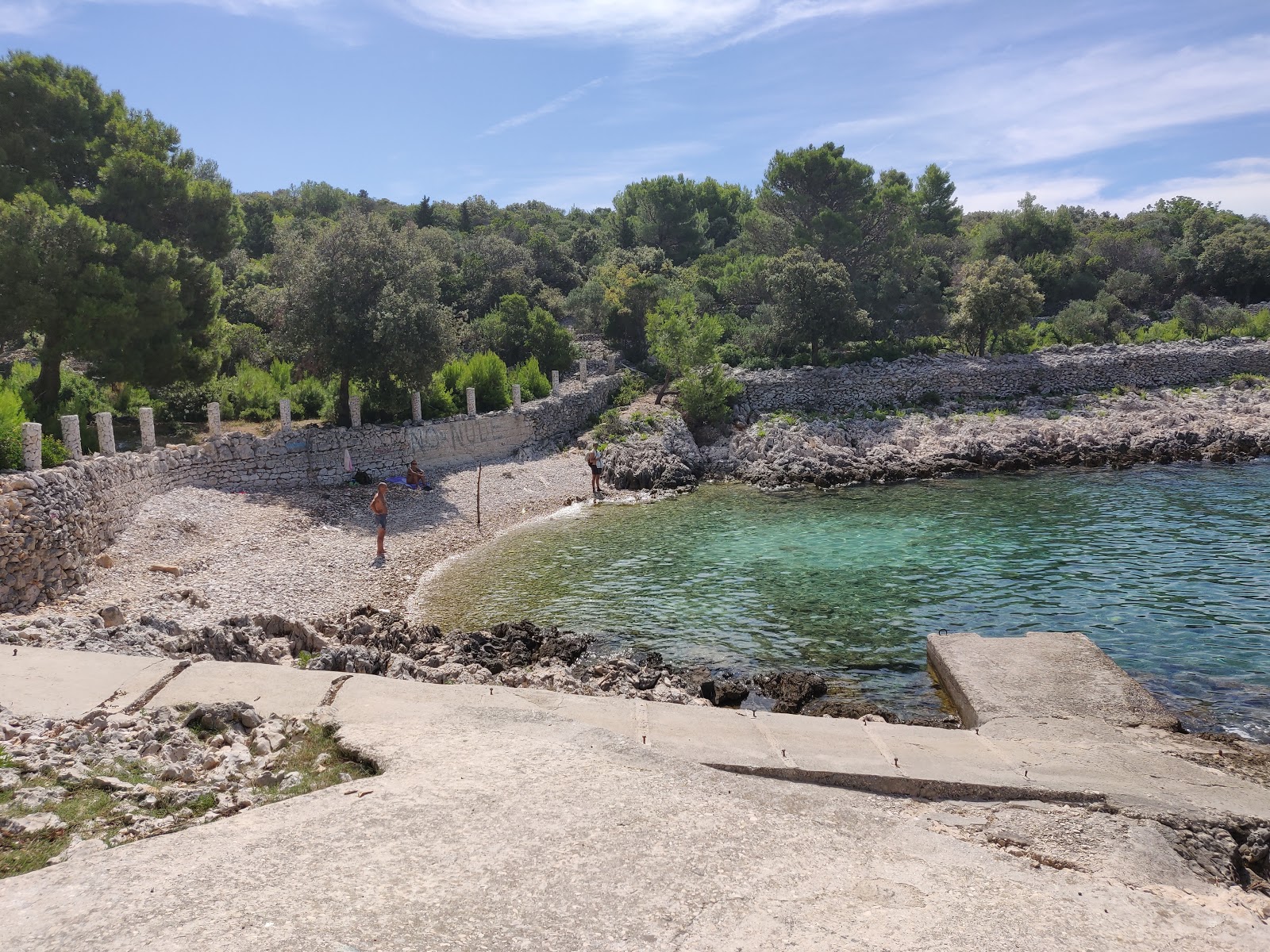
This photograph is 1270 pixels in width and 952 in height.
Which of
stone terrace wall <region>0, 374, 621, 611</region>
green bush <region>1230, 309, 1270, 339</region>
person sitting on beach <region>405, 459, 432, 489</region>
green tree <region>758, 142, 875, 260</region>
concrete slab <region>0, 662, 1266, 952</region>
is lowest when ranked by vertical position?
concrete slab <region>0, 662, 1266, 952</region>

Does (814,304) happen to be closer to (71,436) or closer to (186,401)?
(186,401)

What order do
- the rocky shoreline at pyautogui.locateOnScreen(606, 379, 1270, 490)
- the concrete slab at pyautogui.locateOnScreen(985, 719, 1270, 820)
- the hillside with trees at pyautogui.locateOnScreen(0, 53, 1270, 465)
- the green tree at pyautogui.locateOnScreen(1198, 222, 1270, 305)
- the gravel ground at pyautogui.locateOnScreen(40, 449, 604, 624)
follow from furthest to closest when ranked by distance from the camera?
the green tree at pyautogui.locateOnScreen(1198, 222, 1270, 305) → the rocky shoreline at pyautogui.locateOnScreen(606, 379, 1270, 490) → the hillside with trees at pyautogui.locateOnScreen(0, 53, 1270, 465) → the gravel ground at pyautogui.locateOnScreen(40, 449, 604, 624) → the concrete slab at pyautogui.locateOnScreen(985, 719, 1270, 820)

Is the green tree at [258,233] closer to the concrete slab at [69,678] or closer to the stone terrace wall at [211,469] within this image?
the stone terrace wall at [211,469]

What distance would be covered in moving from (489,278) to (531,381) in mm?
19888

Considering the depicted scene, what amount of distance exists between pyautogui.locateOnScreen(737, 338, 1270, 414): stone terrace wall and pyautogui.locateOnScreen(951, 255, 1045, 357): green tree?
1.93 meters

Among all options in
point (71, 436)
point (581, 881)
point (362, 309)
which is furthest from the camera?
point (362, 309)

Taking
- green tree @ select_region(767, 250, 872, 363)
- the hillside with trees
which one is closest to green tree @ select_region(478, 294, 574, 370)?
the hillside with trees

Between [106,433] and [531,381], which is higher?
[531,381]

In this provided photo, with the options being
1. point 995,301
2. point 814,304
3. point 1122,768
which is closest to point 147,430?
point 1122,768

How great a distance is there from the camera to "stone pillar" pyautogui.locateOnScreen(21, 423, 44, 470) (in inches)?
643

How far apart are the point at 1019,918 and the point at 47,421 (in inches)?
930

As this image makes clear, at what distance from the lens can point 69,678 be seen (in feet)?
32.8

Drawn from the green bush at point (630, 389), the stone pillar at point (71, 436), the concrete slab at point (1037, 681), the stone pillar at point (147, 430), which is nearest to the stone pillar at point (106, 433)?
the stone pillar at point (71, 436)

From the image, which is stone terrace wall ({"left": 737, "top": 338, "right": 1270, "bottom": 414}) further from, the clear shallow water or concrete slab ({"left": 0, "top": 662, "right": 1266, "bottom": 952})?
concrete slab ({"left": 0, "top": 662, "right": 1266, "bottom": 952})
